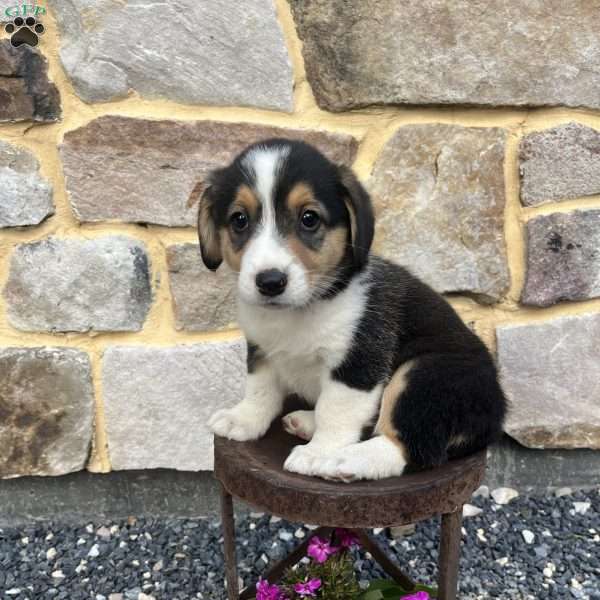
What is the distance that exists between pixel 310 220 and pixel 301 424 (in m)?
0.62

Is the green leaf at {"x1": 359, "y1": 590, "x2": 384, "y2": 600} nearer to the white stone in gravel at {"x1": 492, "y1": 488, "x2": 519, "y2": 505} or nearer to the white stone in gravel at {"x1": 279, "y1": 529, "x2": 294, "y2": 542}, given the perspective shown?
the white stone in gravel at {"x1": 279, "y1": 529, "x2": 294, "y2": 542}

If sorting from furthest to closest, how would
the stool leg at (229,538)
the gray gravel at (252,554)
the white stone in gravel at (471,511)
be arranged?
1. the white stone in gravel at (471,511)
2. the gray gravel at (252,554)
3. the stool leg at (229,538)

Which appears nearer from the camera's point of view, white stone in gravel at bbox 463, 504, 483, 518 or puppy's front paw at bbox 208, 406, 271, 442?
puppy's front paw at bbox 208, 406, 271, 442

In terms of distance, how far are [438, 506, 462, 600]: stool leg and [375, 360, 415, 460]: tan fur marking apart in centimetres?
22

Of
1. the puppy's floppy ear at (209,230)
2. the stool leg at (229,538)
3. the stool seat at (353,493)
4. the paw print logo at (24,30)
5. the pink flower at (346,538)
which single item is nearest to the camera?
the stool seat at (353,493)

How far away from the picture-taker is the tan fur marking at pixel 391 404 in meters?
1.70

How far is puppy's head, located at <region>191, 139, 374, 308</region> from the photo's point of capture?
163 cm

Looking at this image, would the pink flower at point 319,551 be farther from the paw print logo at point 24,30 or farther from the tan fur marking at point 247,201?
the paw print logo at point 24,30

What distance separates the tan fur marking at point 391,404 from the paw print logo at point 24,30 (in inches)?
66.2

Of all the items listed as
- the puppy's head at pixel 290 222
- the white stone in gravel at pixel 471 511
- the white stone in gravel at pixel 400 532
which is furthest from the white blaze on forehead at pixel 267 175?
the white stone in gravel at pixel 471 511

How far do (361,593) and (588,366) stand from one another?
1331 millimetres

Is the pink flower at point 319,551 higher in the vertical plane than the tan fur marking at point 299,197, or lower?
lower

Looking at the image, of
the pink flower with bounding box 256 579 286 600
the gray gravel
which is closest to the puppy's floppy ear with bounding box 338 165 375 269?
the pink flower with bounding box 256 579 286 600

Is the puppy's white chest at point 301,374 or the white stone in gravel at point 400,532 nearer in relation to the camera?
the puppy's white chest at point 301,374
